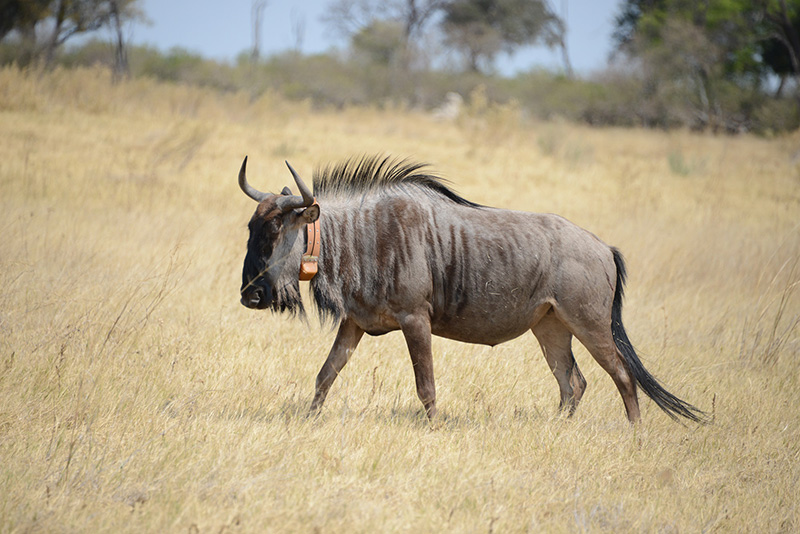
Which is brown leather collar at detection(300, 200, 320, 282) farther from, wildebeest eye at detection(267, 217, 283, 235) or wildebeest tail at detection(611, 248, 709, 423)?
wildebeest tail at detection(611, 248, 709, 423)

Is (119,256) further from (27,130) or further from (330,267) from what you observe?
(27,130)

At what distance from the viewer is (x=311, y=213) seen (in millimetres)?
4191

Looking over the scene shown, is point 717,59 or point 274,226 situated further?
point 717,59

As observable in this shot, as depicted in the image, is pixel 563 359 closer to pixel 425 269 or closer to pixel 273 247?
pixel 425 269

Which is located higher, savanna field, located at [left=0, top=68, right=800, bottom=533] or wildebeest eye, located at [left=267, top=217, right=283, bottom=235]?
wildebeest eye, located at [left=267, top=217, right=283, bottom=235]

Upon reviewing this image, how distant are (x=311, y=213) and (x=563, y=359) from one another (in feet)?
7.06

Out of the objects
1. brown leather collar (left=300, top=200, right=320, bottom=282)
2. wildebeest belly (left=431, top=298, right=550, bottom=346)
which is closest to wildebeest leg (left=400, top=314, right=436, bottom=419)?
wildebeest belly (left=431, top=298, right=550, bottom=346)

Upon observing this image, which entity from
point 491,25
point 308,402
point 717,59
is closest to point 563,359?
point 308,402

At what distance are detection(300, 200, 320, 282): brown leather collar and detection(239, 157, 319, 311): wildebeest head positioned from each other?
5 centimetres

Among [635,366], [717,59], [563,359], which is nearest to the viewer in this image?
[635,366]

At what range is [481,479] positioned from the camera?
12.0 ft

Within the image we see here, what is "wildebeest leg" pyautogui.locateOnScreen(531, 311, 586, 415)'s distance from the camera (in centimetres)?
500

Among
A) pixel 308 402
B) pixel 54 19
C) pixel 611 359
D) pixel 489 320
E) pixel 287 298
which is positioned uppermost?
pixel 54 19

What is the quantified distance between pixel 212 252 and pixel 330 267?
4.27m
